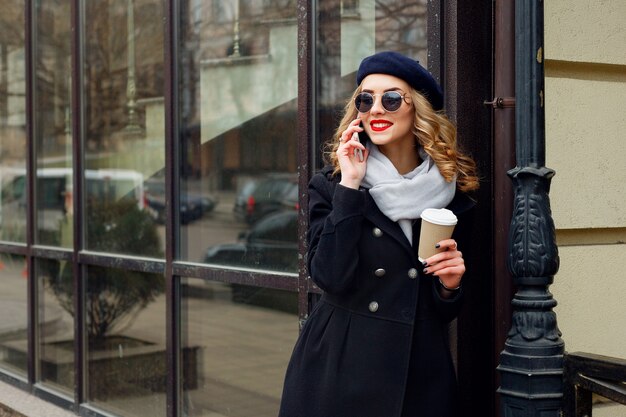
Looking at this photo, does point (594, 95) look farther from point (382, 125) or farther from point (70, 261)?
point (70, 261)

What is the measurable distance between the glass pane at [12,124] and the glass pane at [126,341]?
142 cm

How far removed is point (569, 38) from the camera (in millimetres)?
3768

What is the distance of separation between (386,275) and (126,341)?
3.38 m

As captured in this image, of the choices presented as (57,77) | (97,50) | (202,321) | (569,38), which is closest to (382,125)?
(569,38)

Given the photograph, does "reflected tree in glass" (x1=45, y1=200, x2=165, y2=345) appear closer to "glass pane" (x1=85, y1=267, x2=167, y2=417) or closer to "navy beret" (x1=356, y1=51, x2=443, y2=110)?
"glass pane" (x1=85, y1=267, x2=167, y2=417)

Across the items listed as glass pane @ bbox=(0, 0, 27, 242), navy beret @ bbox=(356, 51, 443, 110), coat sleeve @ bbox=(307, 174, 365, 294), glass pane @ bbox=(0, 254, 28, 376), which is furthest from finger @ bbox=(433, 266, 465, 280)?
glass pane @ bbox=(0, 0, 27, 242)

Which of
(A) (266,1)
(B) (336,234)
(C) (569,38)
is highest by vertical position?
(A) (266,1)

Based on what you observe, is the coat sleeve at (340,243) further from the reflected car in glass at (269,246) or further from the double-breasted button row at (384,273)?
the reflected car in glass at (269,246)

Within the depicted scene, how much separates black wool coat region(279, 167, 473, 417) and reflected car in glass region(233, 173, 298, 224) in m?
1.69

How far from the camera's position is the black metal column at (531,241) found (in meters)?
2.79

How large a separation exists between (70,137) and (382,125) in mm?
4113

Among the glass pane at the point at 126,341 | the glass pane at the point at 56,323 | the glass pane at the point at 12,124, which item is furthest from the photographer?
the glass pane at the point at 12,124

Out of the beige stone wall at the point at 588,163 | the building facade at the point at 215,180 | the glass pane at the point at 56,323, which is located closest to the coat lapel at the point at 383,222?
the building facade at the point at 215,180

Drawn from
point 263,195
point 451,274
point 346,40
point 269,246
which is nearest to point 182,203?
point 263,195
